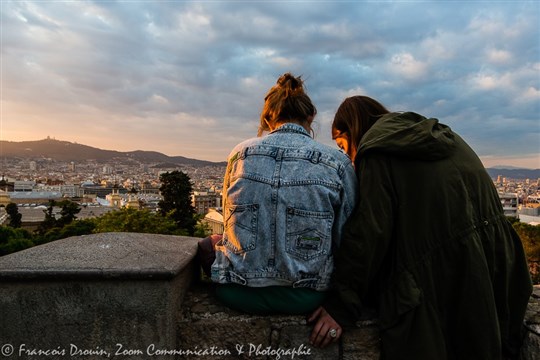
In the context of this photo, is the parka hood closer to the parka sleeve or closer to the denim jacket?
the parka sleeve

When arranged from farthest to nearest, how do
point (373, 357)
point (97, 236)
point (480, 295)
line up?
point (97, 236) → point (373, 357) → point (480, 295)

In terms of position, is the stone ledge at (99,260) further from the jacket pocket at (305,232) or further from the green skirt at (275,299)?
the jacket pocket at (305,232)

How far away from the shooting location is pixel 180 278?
1.88 m

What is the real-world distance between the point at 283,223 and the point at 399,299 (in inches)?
20.5

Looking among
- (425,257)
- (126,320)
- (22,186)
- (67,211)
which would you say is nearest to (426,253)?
(425,257)

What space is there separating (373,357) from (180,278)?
2.77ft

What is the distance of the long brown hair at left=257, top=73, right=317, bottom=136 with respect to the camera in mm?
1962

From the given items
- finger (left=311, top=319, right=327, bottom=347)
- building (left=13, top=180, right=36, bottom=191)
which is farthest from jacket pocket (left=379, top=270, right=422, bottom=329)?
building (left=13, top=180, right=36, bottom=191)

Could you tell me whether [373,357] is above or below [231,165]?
below

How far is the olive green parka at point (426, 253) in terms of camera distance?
1.66 meters

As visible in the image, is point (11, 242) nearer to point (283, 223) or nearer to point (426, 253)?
point (283, 223)

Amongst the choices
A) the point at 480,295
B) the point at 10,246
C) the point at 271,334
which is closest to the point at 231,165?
the point at 271,334

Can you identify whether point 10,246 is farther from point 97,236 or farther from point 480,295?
point 480,295

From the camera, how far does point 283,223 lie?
173 cm
